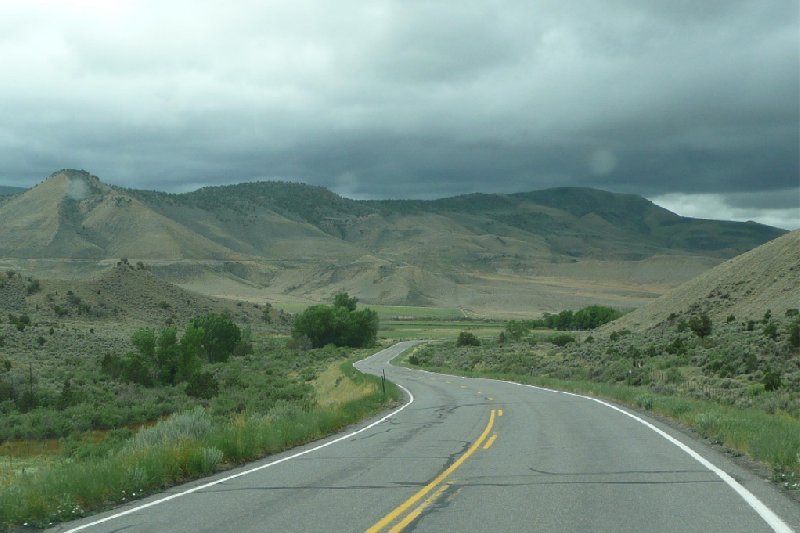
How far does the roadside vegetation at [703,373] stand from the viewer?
14727mm

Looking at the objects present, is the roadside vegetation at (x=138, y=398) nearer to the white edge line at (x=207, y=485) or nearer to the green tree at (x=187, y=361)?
the green tree at (x=187, y=361)

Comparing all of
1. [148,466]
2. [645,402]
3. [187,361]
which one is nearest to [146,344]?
[187,361]

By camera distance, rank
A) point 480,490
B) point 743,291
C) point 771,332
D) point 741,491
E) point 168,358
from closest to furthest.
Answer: point 741,491 < point 480,490 < point 771,332 < point 168,358 < point 743,291

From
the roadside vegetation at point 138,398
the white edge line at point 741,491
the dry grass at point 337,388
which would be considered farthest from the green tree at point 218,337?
the white edge line at point 741,491

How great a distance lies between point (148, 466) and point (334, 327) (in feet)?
302

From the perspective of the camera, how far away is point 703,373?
36.4 meters

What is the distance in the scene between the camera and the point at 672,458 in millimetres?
13273

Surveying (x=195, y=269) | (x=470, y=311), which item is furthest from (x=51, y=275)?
(x=470, y=311)

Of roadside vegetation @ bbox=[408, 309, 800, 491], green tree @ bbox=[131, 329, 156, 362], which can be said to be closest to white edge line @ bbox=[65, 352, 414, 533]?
roadside vegetation @ bbox=[408, 309, 800, 491]

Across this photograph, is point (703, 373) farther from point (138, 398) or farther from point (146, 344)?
point (146, 344)

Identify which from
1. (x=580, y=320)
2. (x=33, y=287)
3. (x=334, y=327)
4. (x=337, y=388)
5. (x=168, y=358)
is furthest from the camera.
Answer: (x=580, y=320)

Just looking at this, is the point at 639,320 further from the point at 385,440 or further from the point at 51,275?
the point at 51,275

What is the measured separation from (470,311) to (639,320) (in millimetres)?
107899

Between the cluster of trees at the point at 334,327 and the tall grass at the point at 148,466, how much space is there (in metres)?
79.2
